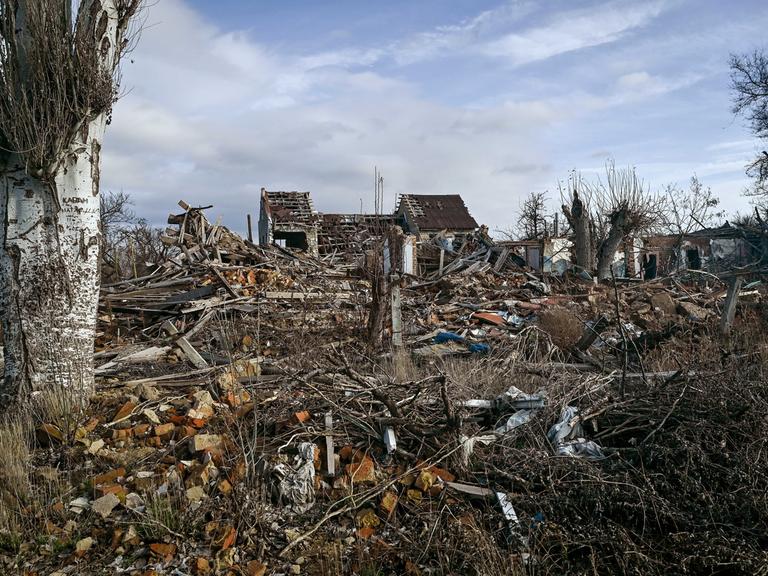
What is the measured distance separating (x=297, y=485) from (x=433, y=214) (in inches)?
1156

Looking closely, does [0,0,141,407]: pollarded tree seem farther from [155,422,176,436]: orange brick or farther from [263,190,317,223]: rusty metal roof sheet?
[263,190,317,223]: rusty metal roof sheet

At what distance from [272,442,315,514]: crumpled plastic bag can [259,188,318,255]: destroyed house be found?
21530 millimetres

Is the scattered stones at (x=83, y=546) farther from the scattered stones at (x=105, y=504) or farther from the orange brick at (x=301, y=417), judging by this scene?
the orange brick at (x=301, y=417)

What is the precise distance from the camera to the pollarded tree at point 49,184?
4945 millimetres

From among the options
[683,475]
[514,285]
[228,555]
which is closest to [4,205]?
[228,555]

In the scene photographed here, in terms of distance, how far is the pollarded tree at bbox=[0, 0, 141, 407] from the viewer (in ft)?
16.2

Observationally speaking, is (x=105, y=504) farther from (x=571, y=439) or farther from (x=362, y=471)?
(x=571, y=439)

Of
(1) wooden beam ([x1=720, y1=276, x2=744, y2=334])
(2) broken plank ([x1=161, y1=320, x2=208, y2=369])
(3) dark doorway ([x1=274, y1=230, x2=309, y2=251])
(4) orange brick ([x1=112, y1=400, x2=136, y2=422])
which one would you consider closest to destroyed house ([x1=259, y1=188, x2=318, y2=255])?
(3) dark doorway ([x1=274, y1=230, x2=309, y2=251])

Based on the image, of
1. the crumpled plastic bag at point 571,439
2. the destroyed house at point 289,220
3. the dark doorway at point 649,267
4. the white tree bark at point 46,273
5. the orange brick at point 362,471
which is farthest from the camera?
the destroyed house at point 289,220

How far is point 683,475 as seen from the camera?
3600mm

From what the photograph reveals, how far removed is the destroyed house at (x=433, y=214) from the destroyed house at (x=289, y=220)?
207 inches

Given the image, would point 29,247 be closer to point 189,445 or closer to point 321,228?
point 189,445

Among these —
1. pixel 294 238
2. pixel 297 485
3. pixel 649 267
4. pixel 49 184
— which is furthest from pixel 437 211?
pixel 297 485

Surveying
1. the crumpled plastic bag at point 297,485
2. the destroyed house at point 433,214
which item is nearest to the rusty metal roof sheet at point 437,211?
the destroyed house at point 433,214
